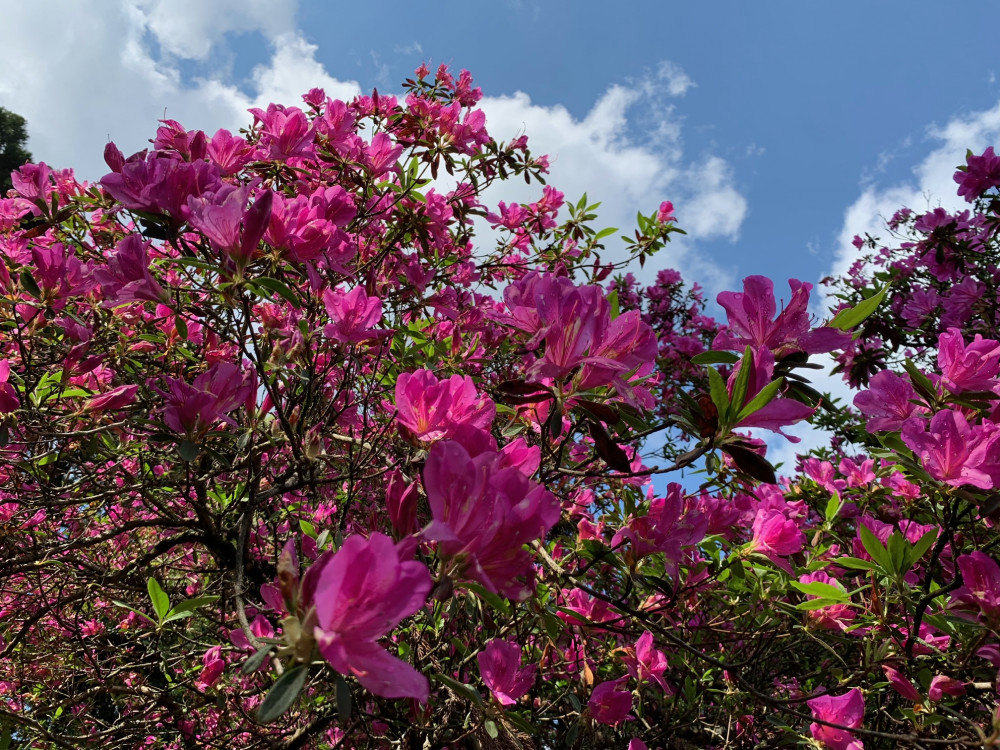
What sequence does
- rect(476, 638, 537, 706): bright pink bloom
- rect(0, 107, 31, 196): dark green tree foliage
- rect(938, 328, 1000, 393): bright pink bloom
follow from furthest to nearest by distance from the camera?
rect(0, 107, 31, 196): dark green tree foliage < rect(476, 638, 537, 706): bright pink bloom < rect(938, 328, 1000, 393): bright pink bloom

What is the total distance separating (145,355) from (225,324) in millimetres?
728

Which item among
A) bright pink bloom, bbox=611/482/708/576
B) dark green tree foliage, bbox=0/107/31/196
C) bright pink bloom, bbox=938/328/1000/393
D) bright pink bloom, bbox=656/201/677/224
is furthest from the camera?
dark green tree foliage, bbox=0/107/31/196

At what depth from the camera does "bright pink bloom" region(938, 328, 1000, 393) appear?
124 centimetres

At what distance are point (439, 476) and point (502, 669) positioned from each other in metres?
1.02

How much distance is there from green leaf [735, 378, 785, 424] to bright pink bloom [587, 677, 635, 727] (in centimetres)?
103

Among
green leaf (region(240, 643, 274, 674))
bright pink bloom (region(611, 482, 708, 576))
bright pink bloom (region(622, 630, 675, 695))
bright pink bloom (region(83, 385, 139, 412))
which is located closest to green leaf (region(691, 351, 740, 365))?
bright pink bloom (region(611, 482, 708, 576))

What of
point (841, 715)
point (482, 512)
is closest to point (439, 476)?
point (482, 512)

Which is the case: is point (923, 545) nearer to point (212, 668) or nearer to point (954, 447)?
point (954, 447)

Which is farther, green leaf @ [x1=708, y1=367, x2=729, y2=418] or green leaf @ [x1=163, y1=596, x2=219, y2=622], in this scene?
green leaf @ [x1=163, y1=596, x2=219, y2=622]

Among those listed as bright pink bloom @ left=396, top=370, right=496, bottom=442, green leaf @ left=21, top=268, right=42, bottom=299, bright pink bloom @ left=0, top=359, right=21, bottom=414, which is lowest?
bright pink bloom @ left=0, top=359, right=21, bottom=414

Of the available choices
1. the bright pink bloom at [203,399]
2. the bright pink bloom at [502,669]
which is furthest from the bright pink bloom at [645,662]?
the bright pink bloom at [203,399]

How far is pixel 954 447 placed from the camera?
1176 millimetres

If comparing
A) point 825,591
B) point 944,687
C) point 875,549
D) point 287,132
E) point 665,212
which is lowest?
point 944,687

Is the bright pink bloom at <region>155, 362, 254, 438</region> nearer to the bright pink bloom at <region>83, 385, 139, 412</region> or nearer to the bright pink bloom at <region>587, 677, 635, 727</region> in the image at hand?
the bright pink bloom at <region>83, 385, 139, 412</region>
